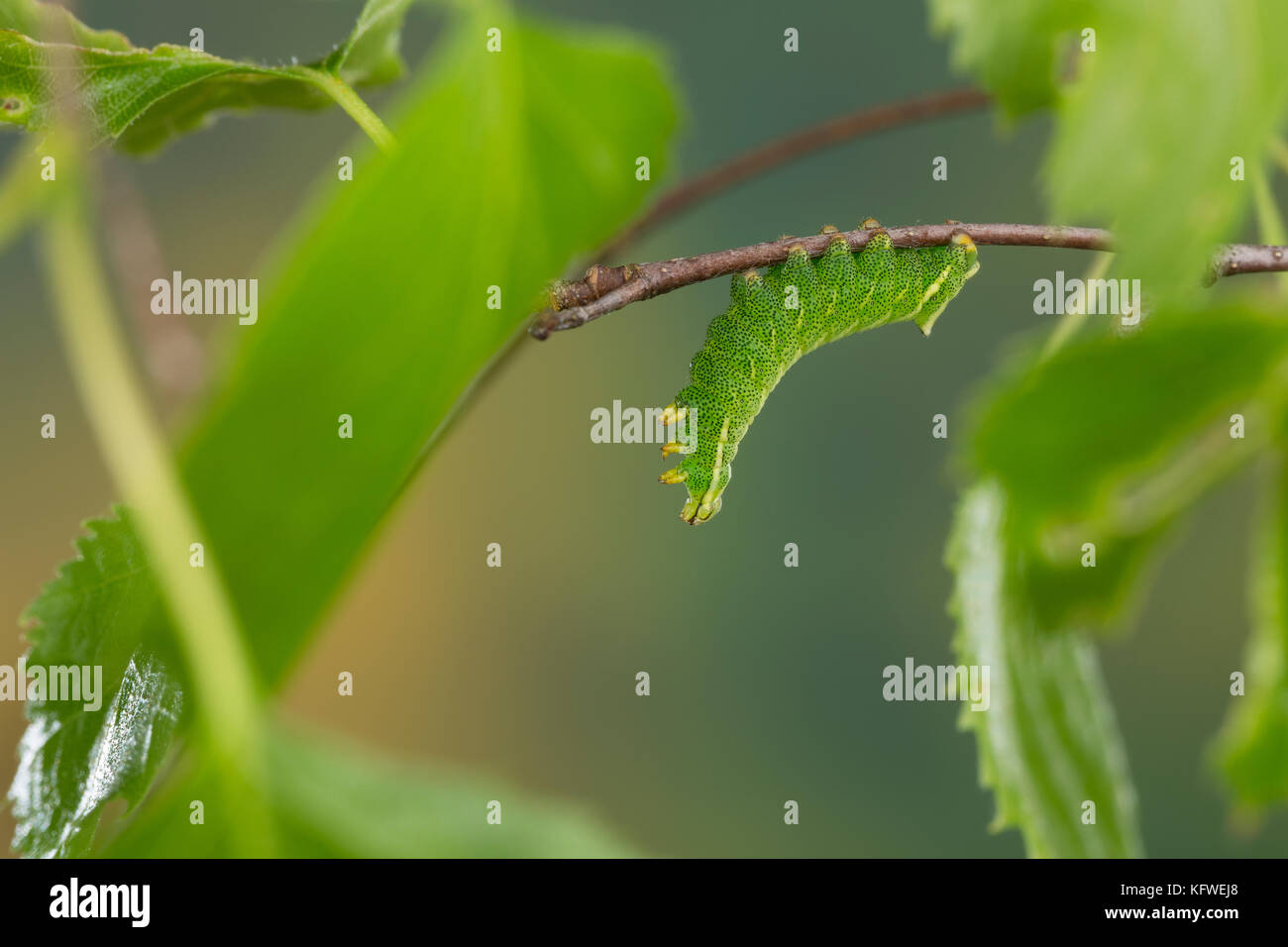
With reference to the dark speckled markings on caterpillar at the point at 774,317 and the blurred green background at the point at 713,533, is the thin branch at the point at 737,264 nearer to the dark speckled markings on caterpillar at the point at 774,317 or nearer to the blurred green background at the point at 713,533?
the dark speckled markings on caterpillar at the point at 774,317

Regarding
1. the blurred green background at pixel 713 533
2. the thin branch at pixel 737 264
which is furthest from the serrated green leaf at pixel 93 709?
the blurred green background at pixel 713 533

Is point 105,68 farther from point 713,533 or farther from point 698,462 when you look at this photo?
point 713,533

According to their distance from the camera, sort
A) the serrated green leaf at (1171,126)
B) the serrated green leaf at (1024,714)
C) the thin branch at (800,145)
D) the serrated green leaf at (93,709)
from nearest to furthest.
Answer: the serrated green leaf at (1171,126)
the serrated green leaf at (93,709)
the serrated green leaf at (1024,714)
the thin branch at (800,145)

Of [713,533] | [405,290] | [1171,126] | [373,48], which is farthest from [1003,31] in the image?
[713,533]

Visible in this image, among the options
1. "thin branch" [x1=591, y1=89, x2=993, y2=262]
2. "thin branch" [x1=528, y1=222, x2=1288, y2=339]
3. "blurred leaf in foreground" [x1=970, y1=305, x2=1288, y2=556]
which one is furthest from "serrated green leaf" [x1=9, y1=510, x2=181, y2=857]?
"thin branch" [x1=591, y1=89, x2=993, y2=262]

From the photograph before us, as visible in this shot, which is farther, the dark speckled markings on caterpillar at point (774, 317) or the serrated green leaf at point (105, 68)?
A: the dark speckled markings on caterpillar at point (774, 317)

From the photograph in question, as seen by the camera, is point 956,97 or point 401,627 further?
point 401,627
